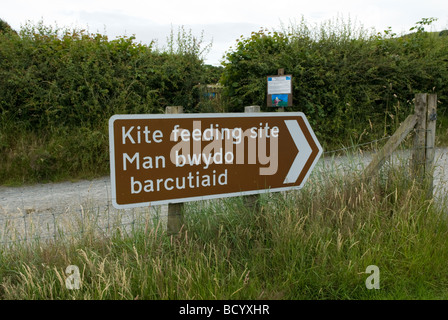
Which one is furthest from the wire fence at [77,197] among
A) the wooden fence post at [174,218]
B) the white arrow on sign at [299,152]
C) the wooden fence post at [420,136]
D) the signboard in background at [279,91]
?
the signboard in background at [279,91]

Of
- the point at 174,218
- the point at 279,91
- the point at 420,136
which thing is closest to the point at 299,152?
the point at 174,218

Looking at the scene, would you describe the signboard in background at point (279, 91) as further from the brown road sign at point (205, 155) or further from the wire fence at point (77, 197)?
the brown road sign at point (205, 155)

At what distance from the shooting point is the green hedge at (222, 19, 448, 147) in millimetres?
10250

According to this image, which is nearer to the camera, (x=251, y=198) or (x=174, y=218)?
(x=174, y=218)

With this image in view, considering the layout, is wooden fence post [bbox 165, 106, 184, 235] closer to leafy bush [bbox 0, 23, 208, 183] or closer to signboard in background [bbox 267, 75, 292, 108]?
leafy bush [bbox 0, 23, 208, 183]

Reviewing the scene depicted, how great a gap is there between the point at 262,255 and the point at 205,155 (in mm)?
936

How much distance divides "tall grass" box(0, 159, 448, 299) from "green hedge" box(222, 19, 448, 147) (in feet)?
20.3

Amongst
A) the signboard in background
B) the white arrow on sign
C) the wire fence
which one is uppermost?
the signboard in background

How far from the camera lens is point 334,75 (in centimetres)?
1034

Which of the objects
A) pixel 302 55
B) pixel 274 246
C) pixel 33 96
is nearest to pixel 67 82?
pixel 33 96

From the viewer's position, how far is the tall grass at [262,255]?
115 inches

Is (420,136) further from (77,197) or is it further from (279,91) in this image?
(77,197)

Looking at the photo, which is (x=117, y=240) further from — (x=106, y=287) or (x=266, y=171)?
(x=266, y=171)

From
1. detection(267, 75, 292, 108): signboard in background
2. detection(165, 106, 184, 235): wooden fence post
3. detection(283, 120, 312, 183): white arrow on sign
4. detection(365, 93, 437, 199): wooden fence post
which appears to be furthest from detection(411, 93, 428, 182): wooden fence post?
detection(267, 75, 292, 108): signboard in background
